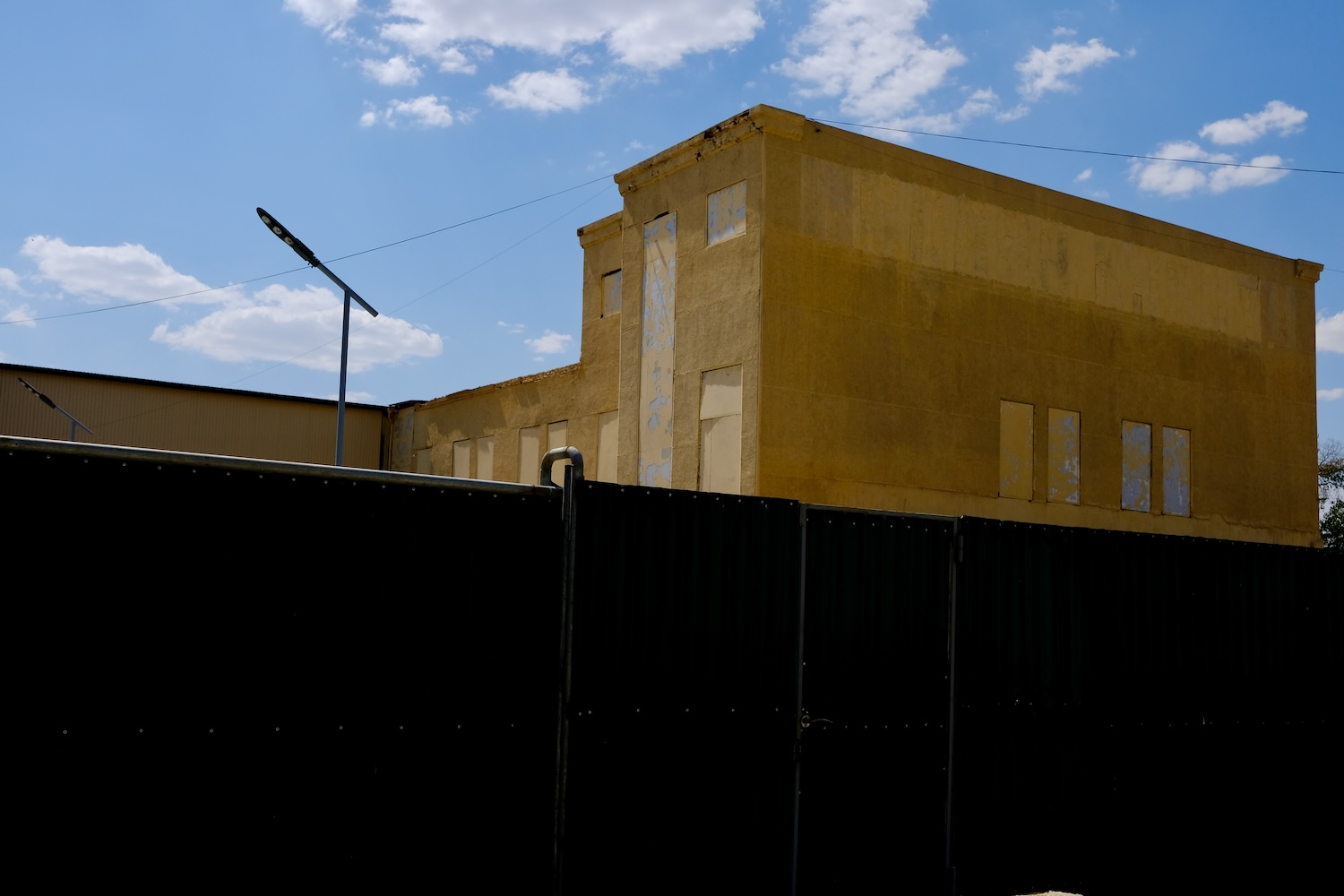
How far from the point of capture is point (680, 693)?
7207 millimetres

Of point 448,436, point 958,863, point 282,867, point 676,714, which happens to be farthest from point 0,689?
point 448,436

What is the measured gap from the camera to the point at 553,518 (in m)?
6.83

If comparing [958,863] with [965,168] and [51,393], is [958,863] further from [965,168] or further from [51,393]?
[51,393]

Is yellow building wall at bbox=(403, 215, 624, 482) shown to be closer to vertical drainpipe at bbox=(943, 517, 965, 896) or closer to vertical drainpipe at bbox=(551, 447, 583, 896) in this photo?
vertical drainpipe at bbox=(943, 517, 965, 896)

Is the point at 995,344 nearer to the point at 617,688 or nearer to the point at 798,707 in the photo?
the point at 798,707

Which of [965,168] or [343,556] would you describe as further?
[965,168]

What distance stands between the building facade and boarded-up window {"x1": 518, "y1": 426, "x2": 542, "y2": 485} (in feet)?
0.60

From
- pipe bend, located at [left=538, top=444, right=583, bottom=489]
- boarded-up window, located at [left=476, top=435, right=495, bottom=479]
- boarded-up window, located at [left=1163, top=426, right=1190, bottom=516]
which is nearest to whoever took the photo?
pipe bend, located at [left=538, top=444, right=583, bottom=489]

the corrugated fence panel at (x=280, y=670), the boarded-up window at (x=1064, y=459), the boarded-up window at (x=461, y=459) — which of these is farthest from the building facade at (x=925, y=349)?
the corrugated fence panel at (x=280, y=670)

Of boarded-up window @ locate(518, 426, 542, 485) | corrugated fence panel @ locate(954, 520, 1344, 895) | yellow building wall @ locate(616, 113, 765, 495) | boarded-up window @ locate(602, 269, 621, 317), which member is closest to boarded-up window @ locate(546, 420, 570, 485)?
boarded-up window @ locate(518, 426, 542, 485)

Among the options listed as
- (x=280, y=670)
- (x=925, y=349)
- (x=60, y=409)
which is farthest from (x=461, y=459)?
(x=280, y=670)

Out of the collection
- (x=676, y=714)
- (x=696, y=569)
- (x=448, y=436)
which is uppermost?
(x=448, y=436)

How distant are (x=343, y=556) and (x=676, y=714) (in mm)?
2241

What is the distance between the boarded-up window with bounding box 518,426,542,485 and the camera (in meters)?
28.6
